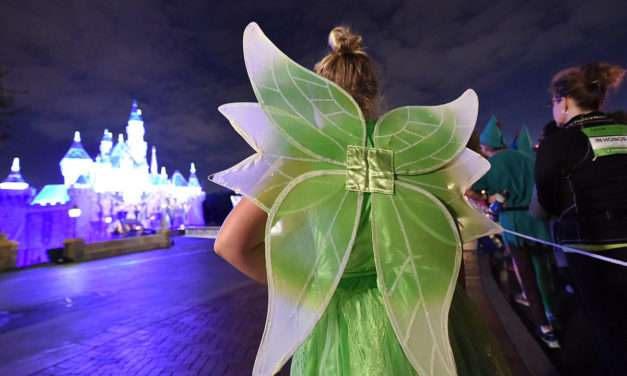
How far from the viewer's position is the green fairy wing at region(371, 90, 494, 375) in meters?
0.66

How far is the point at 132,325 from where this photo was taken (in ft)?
12.6

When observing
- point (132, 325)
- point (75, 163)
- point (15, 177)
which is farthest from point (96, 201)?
point (132, 325)

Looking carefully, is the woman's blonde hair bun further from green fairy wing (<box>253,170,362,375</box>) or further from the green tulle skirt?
the green tulle skirt

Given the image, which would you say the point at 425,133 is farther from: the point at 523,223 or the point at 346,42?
the point at 523,223

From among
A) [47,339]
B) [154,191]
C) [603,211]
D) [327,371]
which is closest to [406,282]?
[327,371]

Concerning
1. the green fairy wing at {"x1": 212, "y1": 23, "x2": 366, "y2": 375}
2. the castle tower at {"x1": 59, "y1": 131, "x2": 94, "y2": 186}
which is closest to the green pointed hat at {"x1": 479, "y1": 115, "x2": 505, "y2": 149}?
the green fairy wing at {"x1": 212, "y1": 23, "x2": 366, "y2": 375}

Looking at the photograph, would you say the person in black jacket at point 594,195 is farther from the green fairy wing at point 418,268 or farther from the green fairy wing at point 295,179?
the green fairy wing at point 295,179

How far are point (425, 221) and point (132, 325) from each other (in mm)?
4219

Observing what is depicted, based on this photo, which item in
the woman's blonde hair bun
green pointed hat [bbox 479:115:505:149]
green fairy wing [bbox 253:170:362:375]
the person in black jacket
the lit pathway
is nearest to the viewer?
green fairy wing [bbox 253:170:362:375]

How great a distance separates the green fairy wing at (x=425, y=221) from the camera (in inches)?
25.9

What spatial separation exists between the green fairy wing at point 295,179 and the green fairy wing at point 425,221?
0.28ft

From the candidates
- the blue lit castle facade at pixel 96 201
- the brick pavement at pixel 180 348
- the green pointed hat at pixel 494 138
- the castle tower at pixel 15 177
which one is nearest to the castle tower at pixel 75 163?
the blue lit castle facade at pixel 96 201

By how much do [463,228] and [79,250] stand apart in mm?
12615

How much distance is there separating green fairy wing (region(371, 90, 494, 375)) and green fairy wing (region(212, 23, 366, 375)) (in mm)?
85
